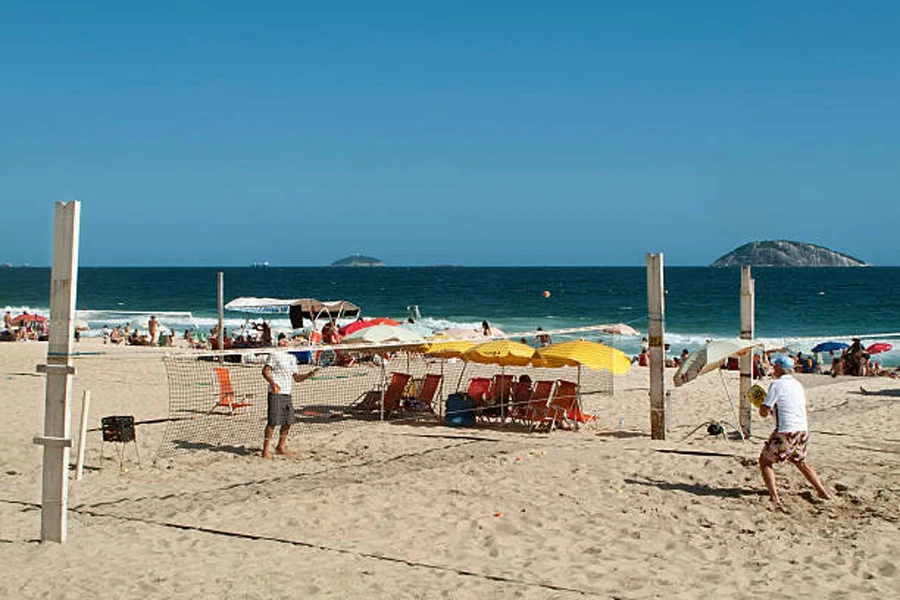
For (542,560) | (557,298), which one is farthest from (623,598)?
(557,298)

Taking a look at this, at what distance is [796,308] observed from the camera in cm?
6366

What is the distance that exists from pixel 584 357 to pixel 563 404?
1348 millimetres

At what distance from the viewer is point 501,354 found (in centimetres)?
1223

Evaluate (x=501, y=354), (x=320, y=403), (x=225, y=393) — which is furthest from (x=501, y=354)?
(x=225, y=393)

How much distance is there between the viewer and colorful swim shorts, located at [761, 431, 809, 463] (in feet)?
24.8

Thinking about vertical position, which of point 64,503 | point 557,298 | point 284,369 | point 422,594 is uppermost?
point 557,298

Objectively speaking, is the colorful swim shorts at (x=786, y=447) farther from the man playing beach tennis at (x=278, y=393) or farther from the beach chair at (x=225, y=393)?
the beach chair at (x=225, y=393)

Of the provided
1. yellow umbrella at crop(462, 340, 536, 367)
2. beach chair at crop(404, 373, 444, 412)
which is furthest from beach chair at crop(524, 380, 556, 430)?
beach chair at crop(404, 373, 444, 412)

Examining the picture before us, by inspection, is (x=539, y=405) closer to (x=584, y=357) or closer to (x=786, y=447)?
(x=584, y=357)

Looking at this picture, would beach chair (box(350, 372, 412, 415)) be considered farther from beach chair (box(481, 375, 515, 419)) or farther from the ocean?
the ocean

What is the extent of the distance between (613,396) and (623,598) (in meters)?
10.9

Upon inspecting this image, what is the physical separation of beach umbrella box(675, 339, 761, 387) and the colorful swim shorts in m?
2.61

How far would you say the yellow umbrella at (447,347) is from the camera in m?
13.0

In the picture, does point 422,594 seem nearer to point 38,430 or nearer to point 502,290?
point 38,430
